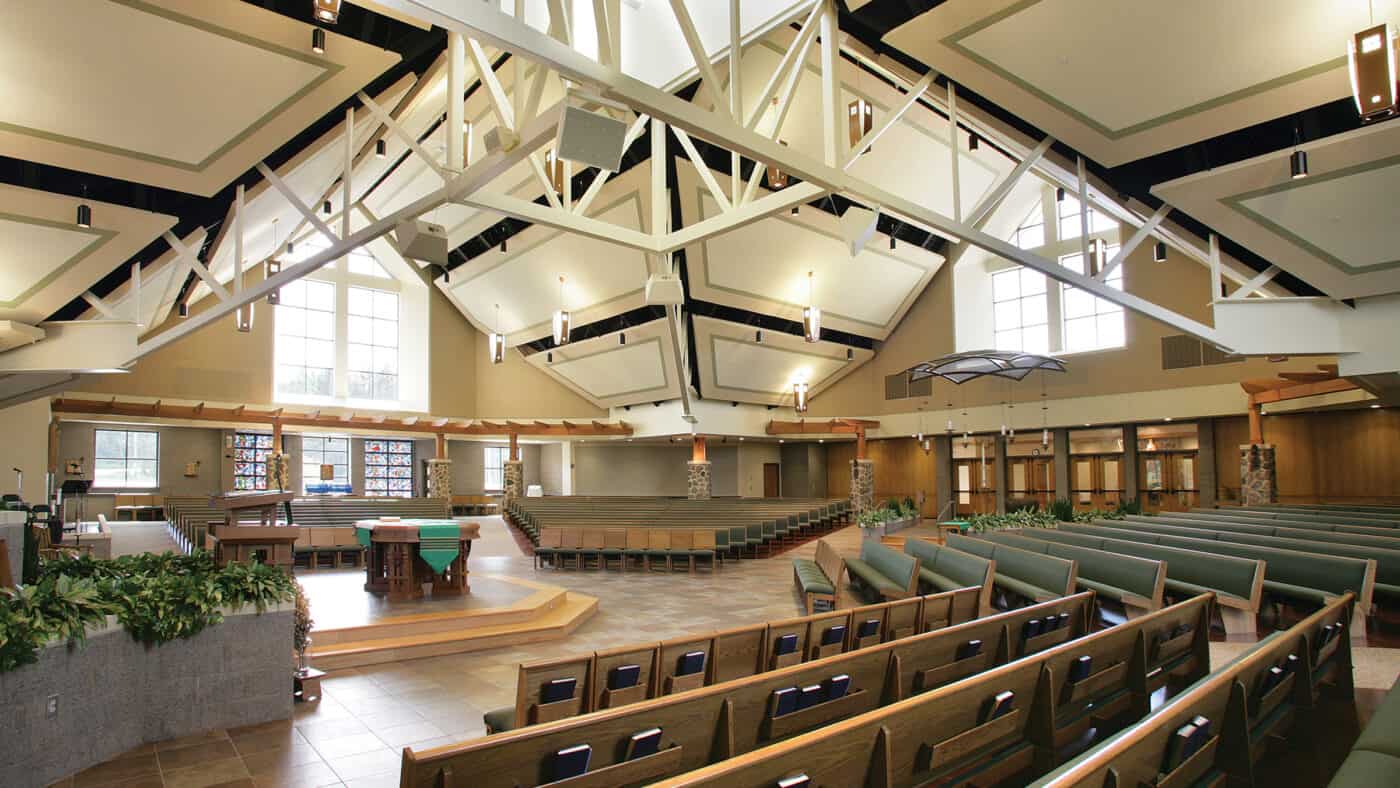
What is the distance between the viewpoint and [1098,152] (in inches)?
309

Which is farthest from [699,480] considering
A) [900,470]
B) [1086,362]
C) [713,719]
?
[713,719]

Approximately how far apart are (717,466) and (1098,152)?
17.8m

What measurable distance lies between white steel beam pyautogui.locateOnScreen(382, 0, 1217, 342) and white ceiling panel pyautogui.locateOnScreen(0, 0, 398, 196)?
10.4 feet

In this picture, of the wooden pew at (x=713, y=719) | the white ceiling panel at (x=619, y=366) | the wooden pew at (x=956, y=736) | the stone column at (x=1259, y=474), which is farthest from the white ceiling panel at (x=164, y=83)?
the stone column at (x=1259, y=474)

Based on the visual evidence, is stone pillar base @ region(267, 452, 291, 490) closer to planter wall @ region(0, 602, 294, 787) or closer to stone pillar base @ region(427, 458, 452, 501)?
stone pillar base @ region(427, 458, 452, 501)

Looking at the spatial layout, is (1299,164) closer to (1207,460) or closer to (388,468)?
(1207,460)

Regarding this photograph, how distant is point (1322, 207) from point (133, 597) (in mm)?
10118

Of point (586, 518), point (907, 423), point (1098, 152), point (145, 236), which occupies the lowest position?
point (586, 518)

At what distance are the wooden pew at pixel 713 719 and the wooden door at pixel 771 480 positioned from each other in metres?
21.1

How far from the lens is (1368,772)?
1.71 meters

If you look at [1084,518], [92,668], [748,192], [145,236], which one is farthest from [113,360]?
[1084,518]

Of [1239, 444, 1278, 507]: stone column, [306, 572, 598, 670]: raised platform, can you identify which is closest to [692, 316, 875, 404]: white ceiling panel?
[1239, 444, 1278, 507]: stone column

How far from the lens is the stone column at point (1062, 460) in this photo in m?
18.3

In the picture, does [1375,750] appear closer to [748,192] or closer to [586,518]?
[748,192]
